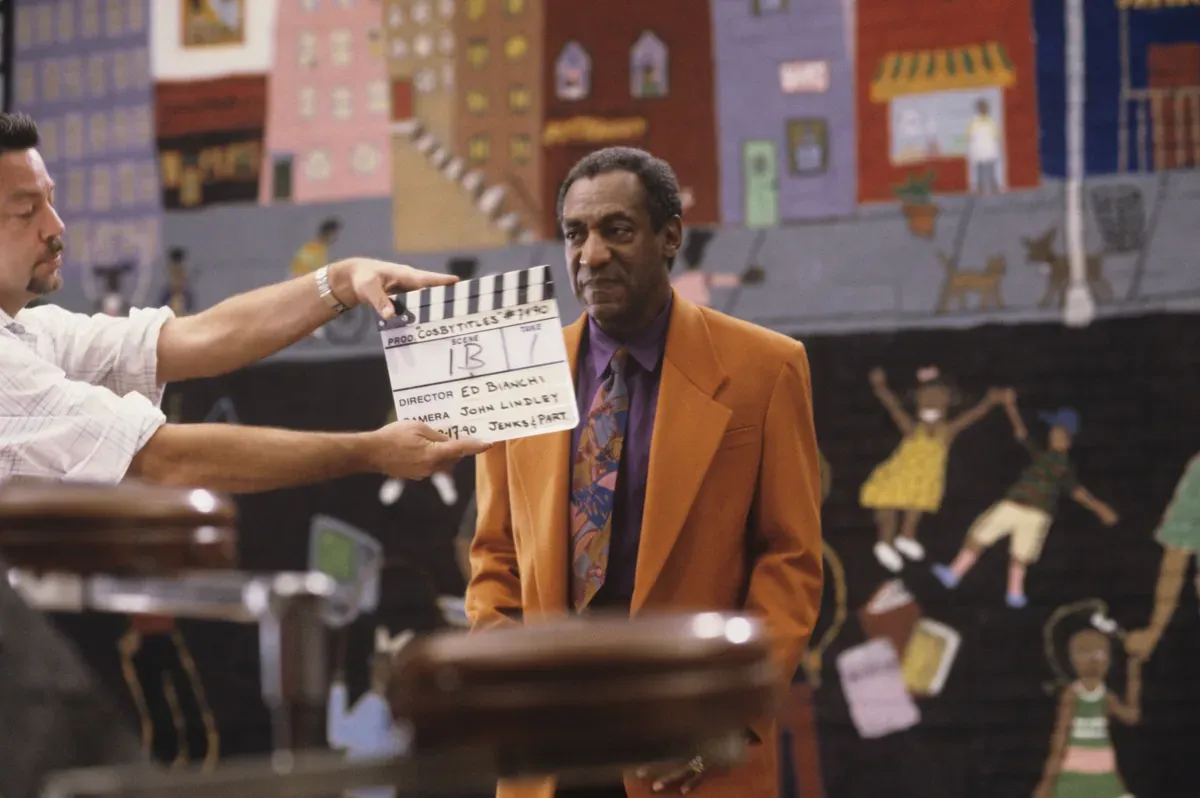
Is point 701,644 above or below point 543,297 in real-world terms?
below

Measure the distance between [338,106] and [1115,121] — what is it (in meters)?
2.40

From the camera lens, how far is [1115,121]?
3783 millimetres

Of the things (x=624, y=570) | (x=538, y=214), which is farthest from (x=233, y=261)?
(x=624, y=570)

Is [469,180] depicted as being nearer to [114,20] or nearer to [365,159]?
[365,159]

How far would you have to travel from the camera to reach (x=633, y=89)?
412 centimetres

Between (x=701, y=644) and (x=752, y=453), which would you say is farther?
(x=752, y=453)

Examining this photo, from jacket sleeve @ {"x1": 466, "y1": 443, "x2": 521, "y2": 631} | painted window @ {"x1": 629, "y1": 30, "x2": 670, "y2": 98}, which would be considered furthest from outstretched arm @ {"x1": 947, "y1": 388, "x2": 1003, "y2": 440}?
jacket sleeve @ {"x1": 466, "y1": 443, "x2": 521, "y2": 631}

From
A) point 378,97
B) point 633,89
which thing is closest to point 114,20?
point 378,97

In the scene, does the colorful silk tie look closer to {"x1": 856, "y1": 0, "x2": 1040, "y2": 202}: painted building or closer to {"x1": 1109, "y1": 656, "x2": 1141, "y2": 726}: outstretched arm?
{"x1": 856, "y1": 0, "x2": 1040, "y2": 202}: painted building

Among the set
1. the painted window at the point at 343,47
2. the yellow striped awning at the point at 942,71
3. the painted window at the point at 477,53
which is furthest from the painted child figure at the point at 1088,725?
the painted window at the point at 343,47

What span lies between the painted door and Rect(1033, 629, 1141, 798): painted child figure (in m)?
1.49

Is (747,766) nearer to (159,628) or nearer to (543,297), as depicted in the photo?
(543,297)

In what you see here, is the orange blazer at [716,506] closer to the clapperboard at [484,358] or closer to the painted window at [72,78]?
the clapperboard at [484,358]

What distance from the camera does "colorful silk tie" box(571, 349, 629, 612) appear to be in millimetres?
2188
